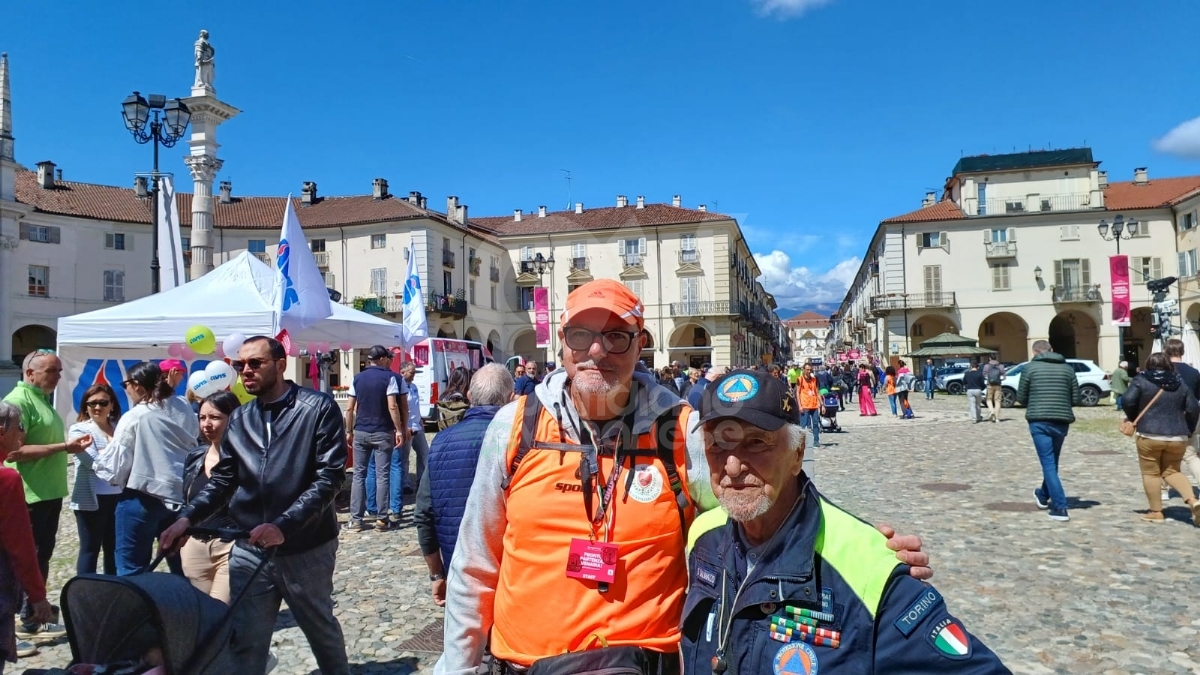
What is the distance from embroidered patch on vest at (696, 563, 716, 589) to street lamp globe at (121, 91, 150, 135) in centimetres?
1429

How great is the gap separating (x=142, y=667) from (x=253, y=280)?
888 cm

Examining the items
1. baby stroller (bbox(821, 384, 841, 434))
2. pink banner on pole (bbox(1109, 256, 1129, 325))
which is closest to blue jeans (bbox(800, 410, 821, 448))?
baby stroller (bbox(821, 384, 841, 434))

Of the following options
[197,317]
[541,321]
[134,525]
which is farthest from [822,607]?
[541,321]

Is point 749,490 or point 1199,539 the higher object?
point 749,490

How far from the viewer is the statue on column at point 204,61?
628 inches

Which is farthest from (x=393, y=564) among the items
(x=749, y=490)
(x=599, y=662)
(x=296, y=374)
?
(x=296, y=374)

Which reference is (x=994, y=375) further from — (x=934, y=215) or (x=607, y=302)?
(x=934, y=215)

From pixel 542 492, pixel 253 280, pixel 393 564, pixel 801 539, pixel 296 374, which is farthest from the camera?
pixel 296 374

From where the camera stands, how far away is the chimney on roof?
143ft

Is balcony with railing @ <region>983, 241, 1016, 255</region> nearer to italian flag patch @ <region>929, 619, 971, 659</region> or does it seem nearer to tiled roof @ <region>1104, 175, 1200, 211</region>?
tiled roof @ <region>1104, 175, 1200, 211</region>

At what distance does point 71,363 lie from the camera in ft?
35.4

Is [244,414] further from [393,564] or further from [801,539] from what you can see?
[393,564]

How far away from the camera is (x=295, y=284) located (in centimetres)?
886

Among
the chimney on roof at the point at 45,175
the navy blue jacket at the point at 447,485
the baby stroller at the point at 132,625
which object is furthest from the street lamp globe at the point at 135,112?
the chimney on roof at the point at 45,175
